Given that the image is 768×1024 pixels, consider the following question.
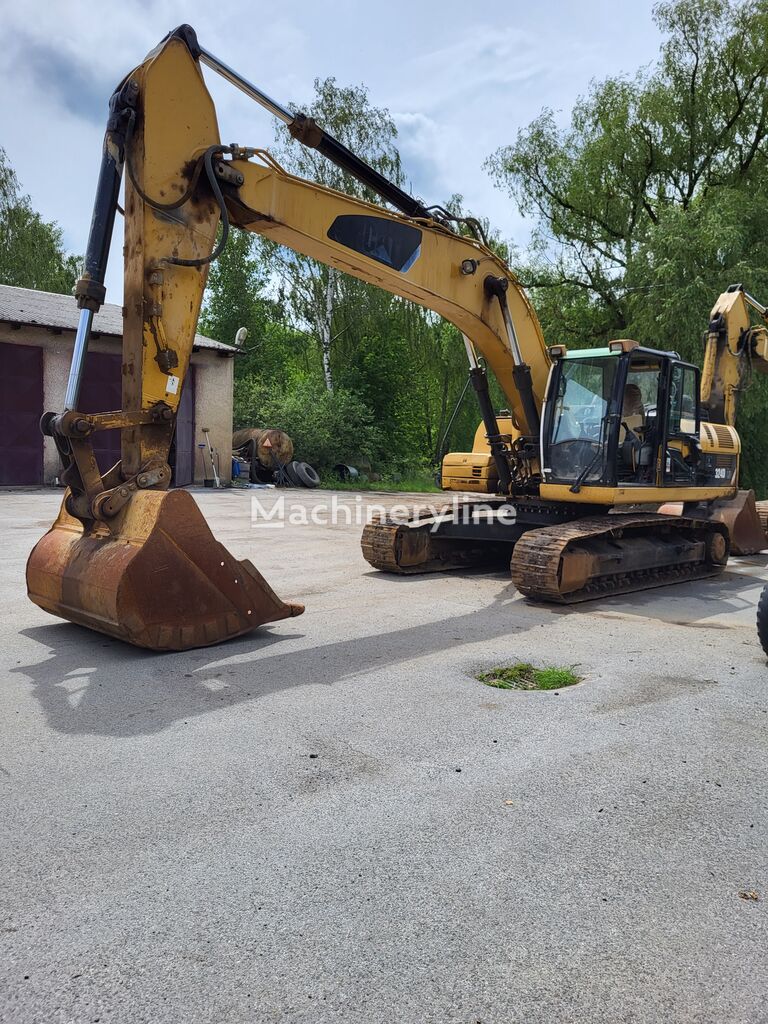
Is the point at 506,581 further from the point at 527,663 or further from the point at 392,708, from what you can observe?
the point at 392,708

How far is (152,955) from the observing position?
7.53 ft

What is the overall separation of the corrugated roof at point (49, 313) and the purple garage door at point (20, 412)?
0.78 m

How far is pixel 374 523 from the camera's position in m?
9.06

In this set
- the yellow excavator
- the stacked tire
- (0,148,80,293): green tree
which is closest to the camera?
the yellow excavator

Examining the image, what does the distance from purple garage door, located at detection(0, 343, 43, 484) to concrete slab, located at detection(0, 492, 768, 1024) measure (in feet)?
49.5

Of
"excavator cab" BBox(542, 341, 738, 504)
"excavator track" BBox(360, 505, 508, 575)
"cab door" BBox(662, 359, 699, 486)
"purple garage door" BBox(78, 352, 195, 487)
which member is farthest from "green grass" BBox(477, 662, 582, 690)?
"purple garage door" BBox(78, 352, 195, 487)

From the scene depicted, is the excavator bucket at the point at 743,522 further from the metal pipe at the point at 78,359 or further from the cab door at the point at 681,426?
the metal pipe at the point at 78,359

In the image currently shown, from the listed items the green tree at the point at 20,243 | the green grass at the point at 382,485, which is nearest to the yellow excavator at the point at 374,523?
the green grass at the point at 382,485

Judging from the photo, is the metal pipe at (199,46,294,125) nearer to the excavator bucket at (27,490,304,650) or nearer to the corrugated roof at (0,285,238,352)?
the excavator bucket at (27,490,304,650)

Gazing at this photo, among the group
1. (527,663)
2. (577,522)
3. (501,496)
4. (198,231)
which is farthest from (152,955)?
(501,496)

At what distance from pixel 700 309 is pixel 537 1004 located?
768 inches

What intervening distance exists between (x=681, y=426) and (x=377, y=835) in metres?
7.22

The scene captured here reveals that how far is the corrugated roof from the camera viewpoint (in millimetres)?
19312

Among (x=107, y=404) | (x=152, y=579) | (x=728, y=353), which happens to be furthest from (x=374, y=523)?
(x=107, y=404)
